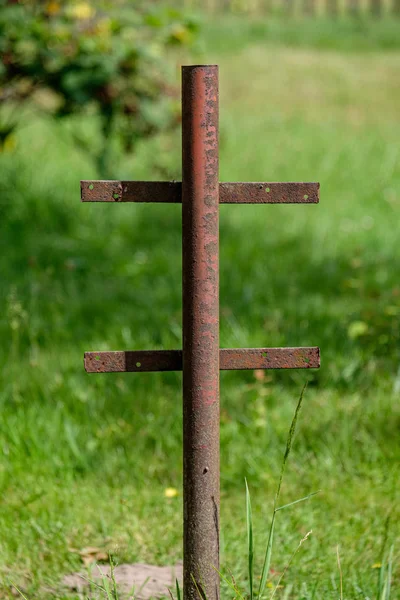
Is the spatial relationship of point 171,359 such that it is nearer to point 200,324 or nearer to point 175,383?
point 200,324

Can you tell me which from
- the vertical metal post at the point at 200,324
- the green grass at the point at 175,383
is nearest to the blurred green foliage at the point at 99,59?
the green grass at the point at 175,383

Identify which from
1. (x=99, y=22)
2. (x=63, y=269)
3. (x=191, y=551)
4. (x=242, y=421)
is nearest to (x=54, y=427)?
(x=242, y=421)

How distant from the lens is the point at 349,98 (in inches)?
472

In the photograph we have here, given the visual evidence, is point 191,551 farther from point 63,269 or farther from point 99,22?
point 99,22

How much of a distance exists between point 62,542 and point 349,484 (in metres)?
0.96

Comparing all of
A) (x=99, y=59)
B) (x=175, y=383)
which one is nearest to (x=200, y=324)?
(x=175, y=383)

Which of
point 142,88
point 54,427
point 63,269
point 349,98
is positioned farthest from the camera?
point 349,98

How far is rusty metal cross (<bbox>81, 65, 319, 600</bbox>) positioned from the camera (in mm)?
1774

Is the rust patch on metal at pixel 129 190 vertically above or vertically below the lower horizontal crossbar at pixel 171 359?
above

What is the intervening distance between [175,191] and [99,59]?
3.48 meters

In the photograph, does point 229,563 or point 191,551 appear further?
point 229,563

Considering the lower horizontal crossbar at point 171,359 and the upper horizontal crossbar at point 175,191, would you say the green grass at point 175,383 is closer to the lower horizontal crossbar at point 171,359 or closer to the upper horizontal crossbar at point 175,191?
the lower horizontal crossbar at point 171,359

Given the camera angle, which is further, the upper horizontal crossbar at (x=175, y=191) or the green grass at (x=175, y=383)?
the green grass at (x=175, y=383)

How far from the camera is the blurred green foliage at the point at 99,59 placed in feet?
16.6
